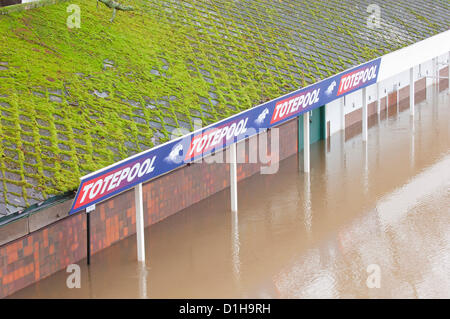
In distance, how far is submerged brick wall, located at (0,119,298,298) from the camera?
16.0m

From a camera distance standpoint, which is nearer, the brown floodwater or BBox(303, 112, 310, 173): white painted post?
the brown floodwater

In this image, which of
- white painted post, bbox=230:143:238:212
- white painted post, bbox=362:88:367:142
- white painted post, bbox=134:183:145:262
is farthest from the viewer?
white painted post, bbox=362:88:367:142

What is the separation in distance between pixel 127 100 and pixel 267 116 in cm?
339

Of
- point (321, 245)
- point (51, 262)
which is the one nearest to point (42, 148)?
point (51, 262)

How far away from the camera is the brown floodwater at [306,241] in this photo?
53.9 feet

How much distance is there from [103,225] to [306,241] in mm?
4426

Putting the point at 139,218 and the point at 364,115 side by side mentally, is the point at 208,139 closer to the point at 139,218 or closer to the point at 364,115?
the point at 139,218

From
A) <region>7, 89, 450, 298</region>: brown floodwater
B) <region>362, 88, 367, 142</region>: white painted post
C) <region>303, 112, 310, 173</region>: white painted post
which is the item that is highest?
<region>362, 88, 367, 142</region>: white painted post

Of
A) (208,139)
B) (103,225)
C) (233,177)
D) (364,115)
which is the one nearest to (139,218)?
(103,225)

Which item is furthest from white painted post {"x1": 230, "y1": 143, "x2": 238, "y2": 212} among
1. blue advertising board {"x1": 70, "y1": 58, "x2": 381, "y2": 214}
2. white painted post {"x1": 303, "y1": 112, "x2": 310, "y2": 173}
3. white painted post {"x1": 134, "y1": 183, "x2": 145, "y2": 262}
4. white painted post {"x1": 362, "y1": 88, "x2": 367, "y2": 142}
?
white painted post {"x1": 362, "y1": 88, "x2": 367, "y2": 142}

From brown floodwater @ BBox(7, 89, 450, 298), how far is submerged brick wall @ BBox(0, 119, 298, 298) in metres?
0.23

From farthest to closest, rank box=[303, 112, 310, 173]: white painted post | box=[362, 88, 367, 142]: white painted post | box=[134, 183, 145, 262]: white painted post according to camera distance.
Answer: box=[362, 88, 367, 142]: white painted post < box=[303, 112, 310, 173]: white painted post < box=[134, 183, 145, 262]: white painted post

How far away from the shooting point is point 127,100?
19.1m

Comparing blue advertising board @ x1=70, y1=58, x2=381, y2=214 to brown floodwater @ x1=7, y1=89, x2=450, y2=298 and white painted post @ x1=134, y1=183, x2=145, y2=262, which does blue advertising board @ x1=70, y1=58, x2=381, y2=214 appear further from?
brown floodwater @ x1=7, y1=89, x2=450, y2=298
